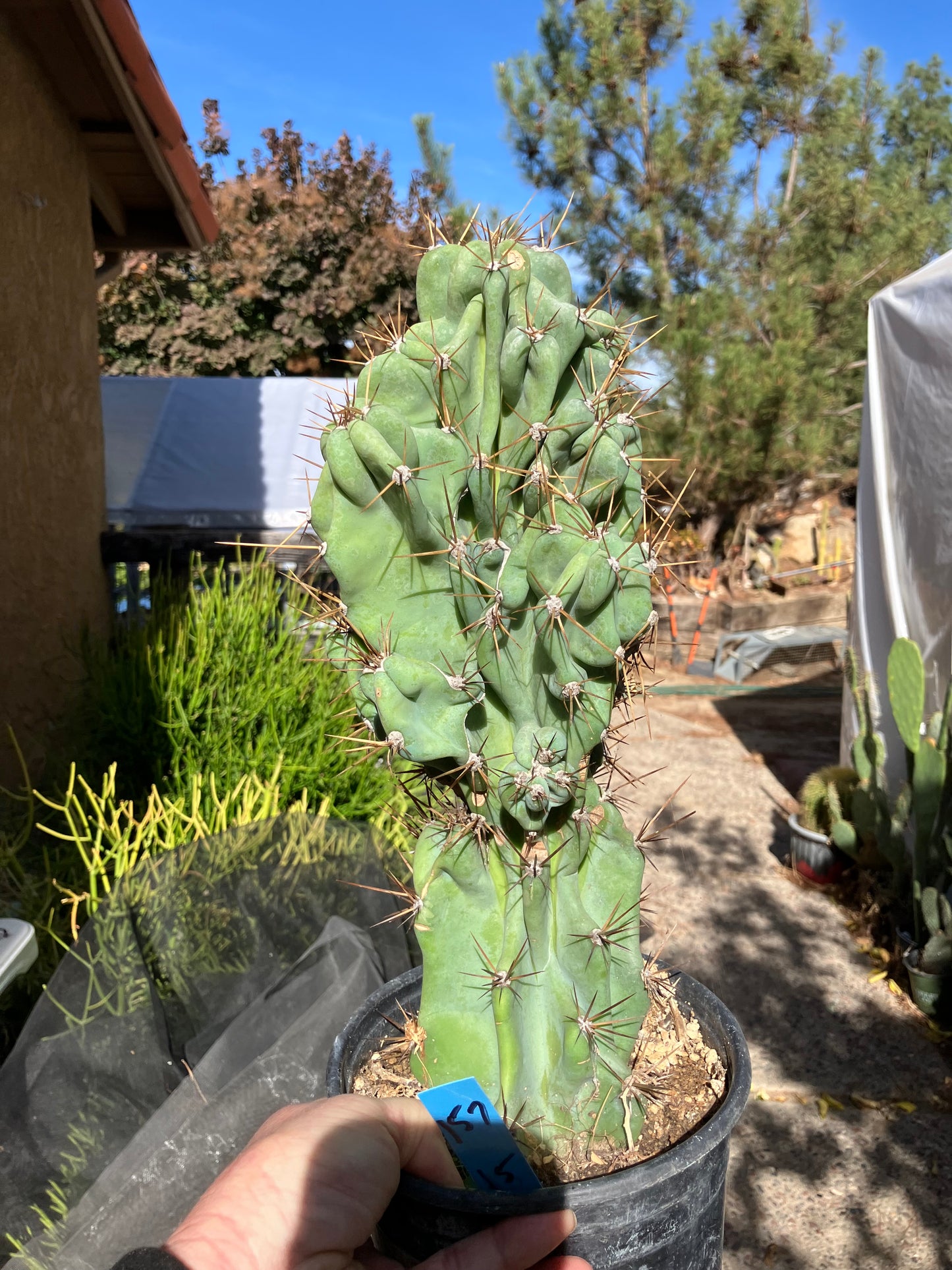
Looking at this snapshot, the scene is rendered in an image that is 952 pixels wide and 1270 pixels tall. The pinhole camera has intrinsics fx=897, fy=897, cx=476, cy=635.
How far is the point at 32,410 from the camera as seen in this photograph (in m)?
3.55

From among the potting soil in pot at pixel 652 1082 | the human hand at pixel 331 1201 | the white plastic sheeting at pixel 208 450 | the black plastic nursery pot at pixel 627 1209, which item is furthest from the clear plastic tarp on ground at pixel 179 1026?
the white plastic sheeting at pixel 208 450

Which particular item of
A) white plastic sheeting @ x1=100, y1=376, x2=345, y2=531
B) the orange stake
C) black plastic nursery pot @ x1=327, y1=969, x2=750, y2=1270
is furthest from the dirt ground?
white plastic sheeting @ x1=100, y1=376, x2=345, y2=531

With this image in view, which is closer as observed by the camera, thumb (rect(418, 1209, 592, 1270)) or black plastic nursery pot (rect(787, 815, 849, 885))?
thumb (rect(418, 1209, 592, 1270))

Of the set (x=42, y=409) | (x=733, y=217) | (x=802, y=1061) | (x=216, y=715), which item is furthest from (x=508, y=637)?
(x=733, y=217)

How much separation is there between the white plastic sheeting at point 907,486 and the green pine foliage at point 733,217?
443cm

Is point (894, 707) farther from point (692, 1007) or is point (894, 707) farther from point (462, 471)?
point (462, 471)

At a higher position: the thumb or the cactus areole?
the cactus areole

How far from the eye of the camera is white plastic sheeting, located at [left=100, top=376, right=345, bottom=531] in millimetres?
7090

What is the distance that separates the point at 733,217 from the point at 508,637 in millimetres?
10456

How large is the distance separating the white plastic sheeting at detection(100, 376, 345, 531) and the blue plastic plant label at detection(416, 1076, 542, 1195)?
570 cm

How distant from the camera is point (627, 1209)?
4.26 ft

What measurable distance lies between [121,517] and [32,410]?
3723 millimetres

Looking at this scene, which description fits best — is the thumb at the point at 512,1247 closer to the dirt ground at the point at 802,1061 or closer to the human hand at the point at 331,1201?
the human hand at the point at 331,1201

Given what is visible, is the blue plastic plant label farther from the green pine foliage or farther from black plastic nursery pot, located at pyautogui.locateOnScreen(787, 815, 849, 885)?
the green pine foliage
